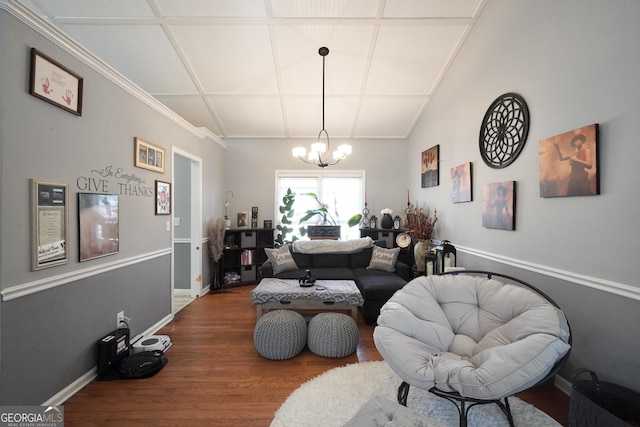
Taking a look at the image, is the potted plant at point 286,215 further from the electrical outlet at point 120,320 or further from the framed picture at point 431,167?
the electrical outlet at point 120,320

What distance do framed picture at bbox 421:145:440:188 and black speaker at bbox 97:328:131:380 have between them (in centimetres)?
445

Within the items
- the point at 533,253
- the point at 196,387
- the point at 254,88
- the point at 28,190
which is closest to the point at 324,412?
the point at 196,387

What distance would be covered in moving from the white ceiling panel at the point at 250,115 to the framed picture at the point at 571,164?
373 centimetres

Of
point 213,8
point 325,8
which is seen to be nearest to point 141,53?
point 213,8

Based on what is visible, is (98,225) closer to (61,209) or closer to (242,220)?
(61,209)

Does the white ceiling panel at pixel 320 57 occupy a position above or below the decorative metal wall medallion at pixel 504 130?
above

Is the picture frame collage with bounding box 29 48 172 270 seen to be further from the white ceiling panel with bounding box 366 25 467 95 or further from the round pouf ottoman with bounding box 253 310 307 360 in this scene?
the white ceiling panel with bounding box 366 25 467 95

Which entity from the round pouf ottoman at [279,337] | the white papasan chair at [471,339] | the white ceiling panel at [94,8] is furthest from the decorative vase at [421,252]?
the white ceiling panel at [94,8]

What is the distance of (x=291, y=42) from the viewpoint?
3.33 m

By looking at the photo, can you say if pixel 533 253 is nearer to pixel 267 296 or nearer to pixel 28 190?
pixel 267 296

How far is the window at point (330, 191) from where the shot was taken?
554 cm

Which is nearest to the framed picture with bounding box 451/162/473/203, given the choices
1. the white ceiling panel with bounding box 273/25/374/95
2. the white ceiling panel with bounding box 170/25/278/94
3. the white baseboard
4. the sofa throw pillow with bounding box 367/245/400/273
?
the sofa throw pillow with bounding box 367/245/400/273

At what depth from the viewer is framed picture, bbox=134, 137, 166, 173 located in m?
2.78

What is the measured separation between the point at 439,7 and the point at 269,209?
4244mm
